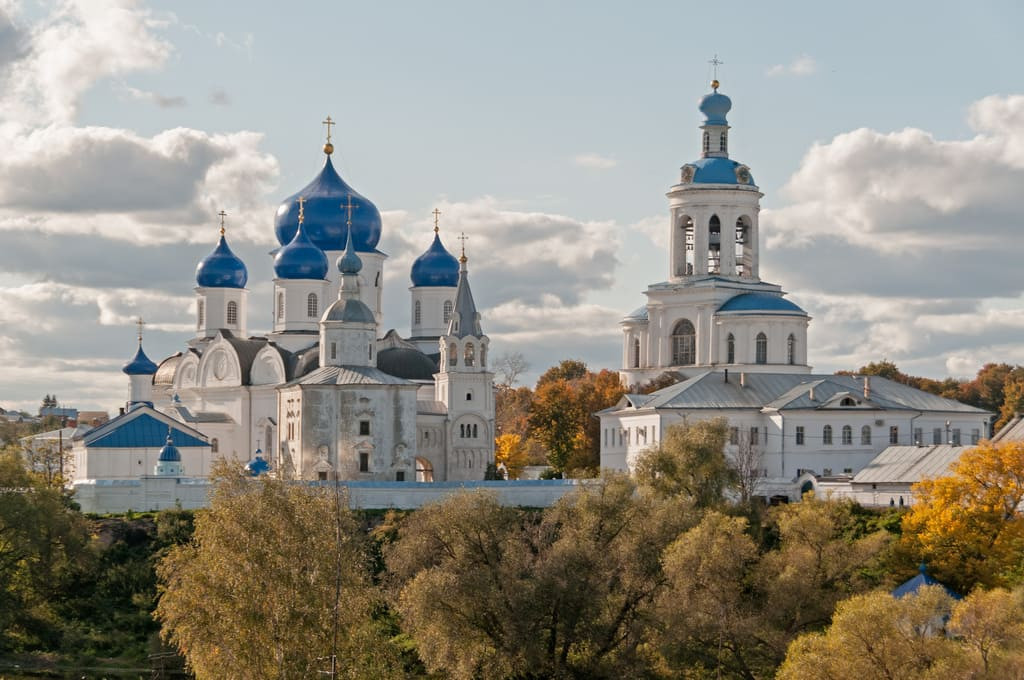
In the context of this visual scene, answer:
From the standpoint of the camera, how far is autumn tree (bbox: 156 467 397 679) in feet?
90.7

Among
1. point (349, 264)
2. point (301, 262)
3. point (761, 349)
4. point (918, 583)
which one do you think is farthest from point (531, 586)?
point (761, 349)

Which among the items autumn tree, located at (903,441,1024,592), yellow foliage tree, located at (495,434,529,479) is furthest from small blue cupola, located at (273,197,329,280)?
autumn tree, located at (903,441,1024,592)

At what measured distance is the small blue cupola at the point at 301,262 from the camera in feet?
164

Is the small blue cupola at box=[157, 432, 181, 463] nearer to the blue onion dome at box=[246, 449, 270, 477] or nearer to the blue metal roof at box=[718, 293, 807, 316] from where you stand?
the blue onion dome at box=[246, 449, 270, 477]

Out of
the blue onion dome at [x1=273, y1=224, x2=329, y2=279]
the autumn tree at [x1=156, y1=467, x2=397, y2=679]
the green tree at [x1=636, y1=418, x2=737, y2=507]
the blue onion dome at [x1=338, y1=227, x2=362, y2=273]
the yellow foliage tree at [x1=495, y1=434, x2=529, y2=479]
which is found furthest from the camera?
the yellow foliage tree at [x1=495, y1=434, x2=529, y2=479]

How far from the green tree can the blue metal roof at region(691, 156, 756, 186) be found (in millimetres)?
17258

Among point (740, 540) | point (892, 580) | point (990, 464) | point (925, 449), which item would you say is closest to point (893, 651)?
point (740, 540)

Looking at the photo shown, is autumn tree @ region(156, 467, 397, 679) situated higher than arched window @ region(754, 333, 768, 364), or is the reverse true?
arched window @ region(754, 333, 768, 364)

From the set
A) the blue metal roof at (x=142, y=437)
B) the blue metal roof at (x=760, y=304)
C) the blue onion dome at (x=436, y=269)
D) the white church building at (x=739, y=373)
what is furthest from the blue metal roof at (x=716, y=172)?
the blue metal roof at (x=142, y=437)

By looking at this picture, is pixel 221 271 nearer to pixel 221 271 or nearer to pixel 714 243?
pixel 221 271

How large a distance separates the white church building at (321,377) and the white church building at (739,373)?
4.96 meters

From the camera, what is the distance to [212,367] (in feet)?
163

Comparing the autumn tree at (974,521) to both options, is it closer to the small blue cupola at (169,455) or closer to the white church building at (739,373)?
the white church building at (739,373)

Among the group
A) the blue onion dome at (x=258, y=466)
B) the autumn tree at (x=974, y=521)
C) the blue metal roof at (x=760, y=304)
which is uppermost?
the blue metal roof at (x=760, y=304)
